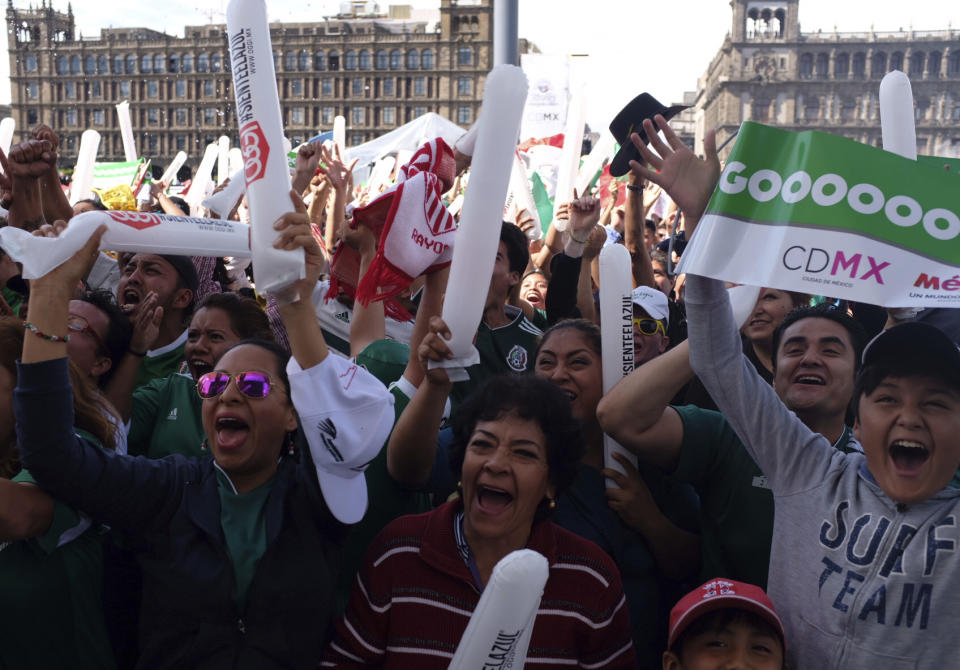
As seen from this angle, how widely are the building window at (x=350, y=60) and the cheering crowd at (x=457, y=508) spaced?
80.3 meters

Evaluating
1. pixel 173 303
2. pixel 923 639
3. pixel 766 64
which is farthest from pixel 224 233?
pixel 766 64

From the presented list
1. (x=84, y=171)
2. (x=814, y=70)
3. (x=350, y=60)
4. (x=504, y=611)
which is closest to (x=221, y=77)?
(x=350, y=60)

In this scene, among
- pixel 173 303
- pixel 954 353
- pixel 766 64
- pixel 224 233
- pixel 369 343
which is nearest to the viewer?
pixel 954 353

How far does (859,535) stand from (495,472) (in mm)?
756

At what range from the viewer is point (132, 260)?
3.44 m

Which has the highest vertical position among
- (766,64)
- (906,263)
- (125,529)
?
(766,64)

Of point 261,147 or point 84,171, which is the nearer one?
point 261,147

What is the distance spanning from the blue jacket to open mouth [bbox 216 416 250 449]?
0.35ft

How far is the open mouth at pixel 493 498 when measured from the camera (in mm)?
2070

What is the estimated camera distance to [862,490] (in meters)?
2.05

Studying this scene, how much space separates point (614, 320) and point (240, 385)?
3.09ft

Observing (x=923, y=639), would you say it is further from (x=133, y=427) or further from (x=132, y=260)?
(x=132, y=260)

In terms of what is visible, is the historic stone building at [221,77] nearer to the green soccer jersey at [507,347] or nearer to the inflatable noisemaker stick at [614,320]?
the green soccer jersey at [507,347]

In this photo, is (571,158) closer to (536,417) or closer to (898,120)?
(898,120)
